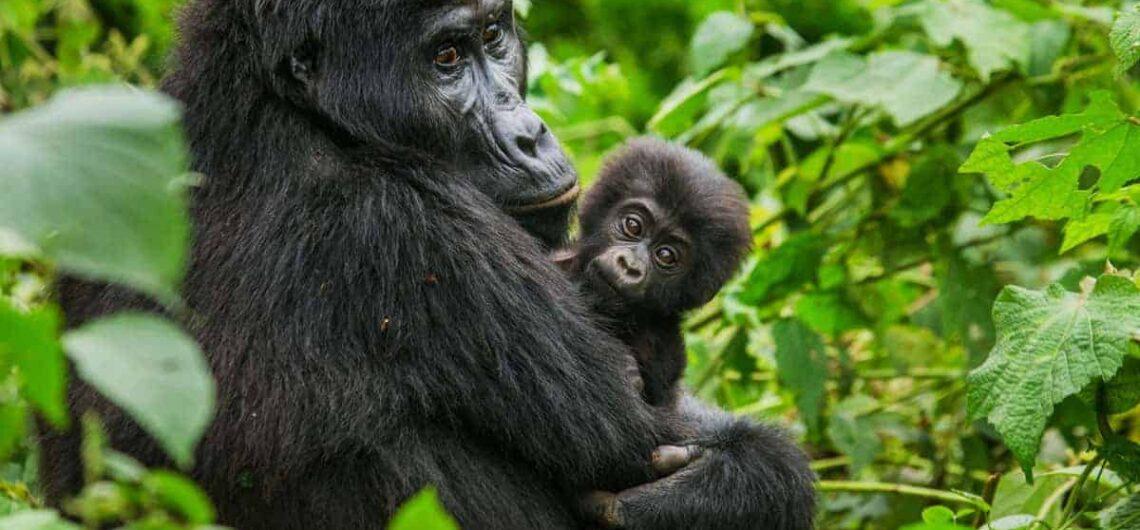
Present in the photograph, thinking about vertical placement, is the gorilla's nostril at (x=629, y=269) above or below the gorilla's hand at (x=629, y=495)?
above

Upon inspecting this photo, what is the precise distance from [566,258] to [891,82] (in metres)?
1.51

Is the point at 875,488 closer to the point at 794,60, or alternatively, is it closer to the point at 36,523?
the point at 794,60

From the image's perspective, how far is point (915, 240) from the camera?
4.86 meters

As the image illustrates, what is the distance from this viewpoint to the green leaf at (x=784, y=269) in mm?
4562

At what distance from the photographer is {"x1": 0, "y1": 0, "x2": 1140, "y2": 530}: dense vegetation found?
9.52 ft

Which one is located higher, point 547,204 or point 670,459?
point 547,204

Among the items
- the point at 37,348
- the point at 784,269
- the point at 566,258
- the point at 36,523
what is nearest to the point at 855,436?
the point at 784,269

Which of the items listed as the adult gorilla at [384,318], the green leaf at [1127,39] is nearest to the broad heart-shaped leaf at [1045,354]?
the green leaf at [1127,39]

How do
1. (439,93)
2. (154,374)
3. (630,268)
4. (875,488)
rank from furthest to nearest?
(875,488) < (630,268) < (439,93) < (154,374)

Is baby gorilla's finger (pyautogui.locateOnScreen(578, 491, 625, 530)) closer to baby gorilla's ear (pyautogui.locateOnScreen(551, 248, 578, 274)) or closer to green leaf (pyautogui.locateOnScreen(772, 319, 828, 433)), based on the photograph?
baby gorilla's ear (pyautogui.locateOnScreen(551, 248, 578, 274))

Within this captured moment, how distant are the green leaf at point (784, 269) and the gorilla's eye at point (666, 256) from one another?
1.01 metres

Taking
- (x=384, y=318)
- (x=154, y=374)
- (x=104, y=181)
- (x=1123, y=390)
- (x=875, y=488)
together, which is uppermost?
(x=104, y=181)

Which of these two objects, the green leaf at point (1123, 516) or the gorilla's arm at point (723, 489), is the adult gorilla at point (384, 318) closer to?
the gorilla's arm at point (723, 489)

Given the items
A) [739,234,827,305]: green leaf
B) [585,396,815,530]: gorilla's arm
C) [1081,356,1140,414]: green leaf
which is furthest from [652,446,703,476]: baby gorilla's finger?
[739,234,827,305]: green leaf
